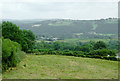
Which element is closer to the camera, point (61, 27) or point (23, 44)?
point (23, 44)

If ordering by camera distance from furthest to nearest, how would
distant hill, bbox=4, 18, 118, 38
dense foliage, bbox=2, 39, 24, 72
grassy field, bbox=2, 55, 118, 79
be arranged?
distant hill, bbox=4, 18, 118, 38 < dense foliage, bbox=2, 39, 24, 72 < grassy field, bbox=2, 55, 118, 79

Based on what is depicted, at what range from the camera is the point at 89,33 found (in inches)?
5010

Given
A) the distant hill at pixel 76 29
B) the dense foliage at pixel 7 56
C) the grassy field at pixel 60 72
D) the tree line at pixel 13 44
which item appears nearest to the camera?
the grassy field at pixel 60 72

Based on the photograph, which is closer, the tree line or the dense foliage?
the dense foliage

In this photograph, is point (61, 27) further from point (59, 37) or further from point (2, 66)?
point (2, 66)

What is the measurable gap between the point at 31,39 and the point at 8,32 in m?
13.1

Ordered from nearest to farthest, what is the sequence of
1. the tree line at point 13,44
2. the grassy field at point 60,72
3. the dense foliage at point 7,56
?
the grassy field at point 60,72
the dense foliage at point 7,56
the tree line at point 13,44

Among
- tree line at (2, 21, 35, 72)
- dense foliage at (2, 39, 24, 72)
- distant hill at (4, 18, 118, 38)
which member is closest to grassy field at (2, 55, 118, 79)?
dense foliage at (2, 39, 24, 72)

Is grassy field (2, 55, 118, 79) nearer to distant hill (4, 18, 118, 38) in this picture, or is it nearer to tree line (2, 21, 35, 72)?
tree line (2, 21, 35, 72)

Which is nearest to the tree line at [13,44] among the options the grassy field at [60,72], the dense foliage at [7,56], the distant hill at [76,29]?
the dense foliage at [7,56]

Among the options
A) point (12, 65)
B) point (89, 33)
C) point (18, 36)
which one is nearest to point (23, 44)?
point (18, 36)

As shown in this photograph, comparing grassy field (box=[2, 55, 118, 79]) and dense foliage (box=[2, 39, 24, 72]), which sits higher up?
dense foliage (box=[2, 39, 24, 72])

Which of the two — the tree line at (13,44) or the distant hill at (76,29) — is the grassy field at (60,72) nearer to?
the tree line at (13,44)

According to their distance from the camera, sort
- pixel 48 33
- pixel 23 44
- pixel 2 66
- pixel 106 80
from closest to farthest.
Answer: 1. pixel 106 80
2. pixel 2 66
3. pixel 23 44
4. pixel 48 33
